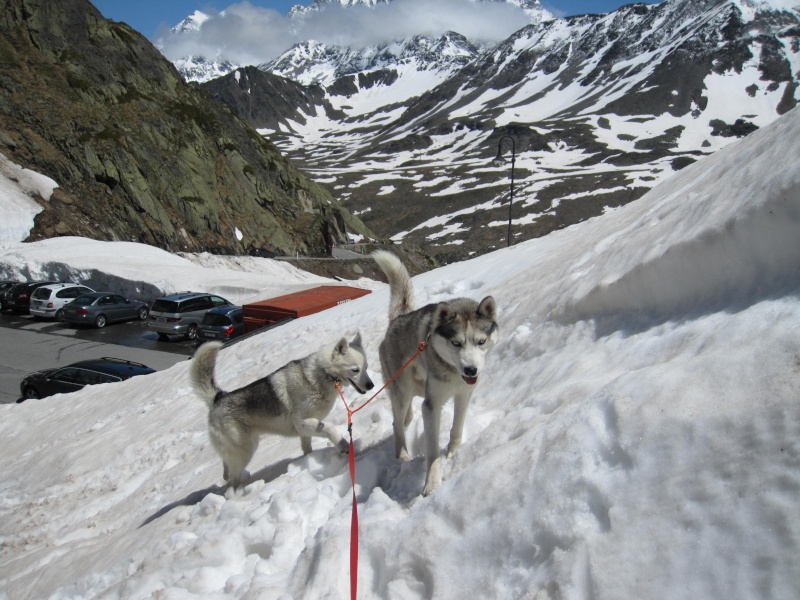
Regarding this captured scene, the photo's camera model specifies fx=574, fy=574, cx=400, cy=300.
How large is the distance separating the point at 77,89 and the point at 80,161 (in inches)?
387

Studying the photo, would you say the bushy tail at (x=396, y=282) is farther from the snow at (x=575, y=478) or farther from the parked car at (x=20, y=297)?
the parked car at (x=20, y=297)

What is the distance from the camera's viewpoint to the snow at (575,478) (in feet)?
10.1

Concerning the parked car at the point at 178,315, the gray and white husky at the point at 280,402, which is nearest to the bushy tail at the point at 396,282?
the gray and white husky at the point at 280,402

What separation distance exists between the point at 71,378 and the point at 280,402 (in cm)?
1344

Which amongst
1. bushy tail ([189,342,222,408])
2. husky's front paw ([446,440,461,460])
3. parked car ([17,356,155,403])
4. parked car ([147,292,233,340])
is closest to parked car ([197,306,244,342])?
parked car ([147,292,233,340])

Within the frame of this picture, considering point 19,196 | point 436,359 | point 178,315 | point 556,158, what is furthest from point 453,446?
point 556,158

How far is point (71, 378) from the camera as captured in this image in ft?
56.9

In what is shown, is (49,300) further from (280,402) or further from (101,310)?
(280,402)

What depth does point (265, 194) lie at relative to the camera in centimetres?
5681

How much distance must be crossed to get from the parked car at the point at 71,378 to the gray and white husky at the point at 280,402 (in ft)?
38.9

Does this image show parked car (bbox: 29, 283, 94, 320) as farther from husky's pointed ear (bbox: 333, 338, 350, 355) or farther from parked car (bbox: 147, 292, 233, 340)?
husky's pointed ear (bbox: 333, 338, 350, 355)

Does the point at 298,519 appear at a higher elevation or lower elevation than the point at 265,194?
lower

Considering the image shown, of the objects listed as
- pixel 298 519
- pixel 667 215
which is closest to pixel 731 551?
pixel 298 519

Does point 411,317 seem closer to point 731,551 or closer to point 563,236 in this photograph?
point 731,551
